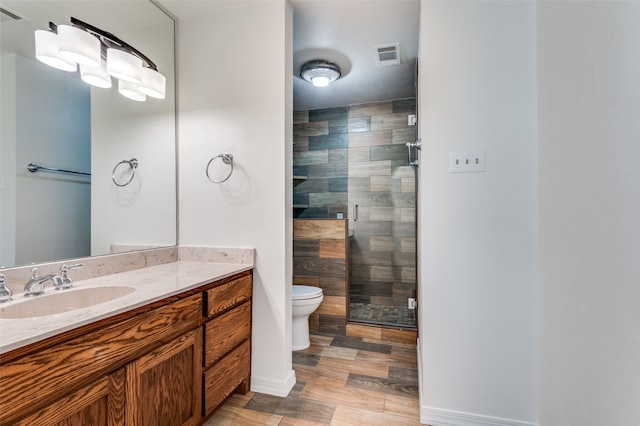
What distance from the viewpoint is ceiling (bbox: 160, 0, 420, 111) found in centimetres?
188

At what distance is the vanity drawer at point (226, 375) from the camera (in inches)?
58.2

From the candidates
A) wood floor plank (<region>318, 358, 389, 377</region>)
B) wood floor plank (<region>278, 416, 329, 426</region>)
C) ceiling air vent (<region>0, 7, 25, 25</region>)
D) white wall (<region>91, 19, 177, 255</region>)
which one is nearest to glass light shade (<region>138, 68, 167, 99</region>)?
white wall (<region>91, 19, 177, 255</region>)

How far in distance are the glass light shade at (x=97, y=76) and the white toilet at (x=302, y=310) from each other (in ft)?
5.74

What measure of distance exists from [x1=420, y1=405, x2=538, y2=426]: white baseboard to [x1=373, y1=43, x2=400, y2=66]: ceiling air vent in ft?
7.59

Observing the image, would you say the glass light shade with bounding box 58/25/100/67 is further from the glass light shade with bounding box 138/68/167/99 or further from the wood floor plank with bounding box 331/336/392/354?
the wood floor plank with bounding box 331/336/392/354

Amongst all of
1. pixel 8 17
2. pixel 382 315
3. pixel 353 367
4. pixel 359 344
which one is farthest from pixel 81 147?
pixel 382 315

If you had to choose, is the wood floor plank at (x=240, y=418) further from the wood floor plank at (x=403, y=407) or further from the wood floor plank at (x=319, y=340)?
the wood floor plank at (x=319, y=340)

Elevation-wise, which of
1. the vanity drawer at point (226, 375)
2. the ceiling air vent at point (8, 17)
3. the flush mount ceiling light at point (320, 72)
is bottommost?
the vanity drawer at point (226, 375)

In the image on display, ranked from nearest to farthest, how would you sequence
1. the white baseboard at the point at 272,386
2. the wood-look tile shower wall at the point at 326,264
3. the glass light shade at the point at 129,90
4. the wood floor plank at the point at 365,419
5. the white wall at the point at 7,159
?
the white wall at the point at 7,159 → the wood floor plank at the point at 365,419 → the glass light shade at the point at 129,90 → the white baseboard at the point at 272,386 → the wood-look tile shower wall at the point at 326,264

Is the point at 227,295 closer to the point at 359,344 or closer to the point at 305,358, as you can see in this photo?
the point at 305,358

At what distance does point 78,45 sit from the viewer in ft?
4.47

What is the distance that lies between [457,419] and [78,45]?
8.16 ft

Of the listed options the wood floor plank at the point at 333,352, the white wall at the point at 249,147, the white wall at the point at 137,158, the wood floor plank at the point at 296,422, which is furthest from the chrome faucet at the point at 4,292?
the wood floor plank at the point at 333,352

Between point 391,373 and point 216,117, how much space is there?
2031 millimetres
